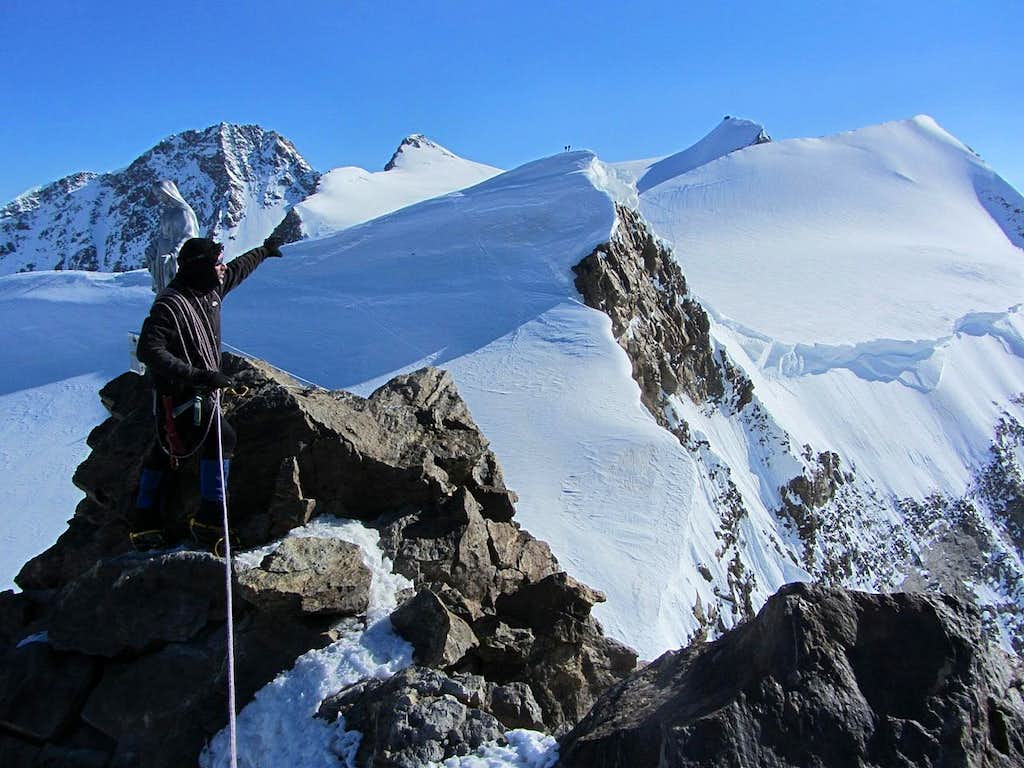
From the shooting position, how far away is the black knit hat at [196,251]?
204 inches

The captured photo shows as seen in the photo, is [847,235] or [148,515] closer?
[148,515]

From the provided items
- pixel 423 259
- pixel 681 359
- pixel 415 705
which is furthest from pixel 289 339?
pixel 415 705

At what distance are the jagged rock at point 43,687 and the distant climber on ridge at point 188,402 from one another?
774mm

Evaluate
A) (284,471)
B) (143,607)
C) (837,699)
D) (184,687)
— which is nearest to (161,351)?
(284,471)

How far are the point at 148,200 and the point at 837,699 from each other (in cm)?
15381

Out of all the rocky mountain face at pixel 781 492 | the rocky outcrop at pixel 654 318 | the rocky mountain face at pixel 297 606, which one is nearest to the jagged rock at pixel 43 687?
the rocky mountain face at pixel 297 606

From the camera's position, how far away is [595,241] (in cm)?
1866

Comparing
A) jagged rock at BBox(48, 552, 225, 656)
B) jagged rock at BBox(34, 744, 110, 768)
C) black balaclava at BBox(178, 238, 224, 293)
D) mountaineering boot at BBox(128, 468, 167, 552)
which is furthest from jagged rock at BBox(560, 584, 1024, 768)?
black balaclava at BBox(178, 238, 224, 293)

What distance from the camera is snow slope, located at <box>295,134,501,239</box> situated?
182 feet

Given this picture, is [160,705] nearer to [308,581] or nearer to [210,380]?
[308,581]

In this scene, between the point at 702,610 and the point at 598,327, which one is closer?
the point at 702,610

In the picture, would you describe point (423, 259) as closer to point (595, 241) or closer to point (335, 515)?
point (595, 241)

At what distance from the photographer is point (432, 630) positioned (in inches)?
170

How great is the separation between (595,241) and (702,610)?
10.4m
